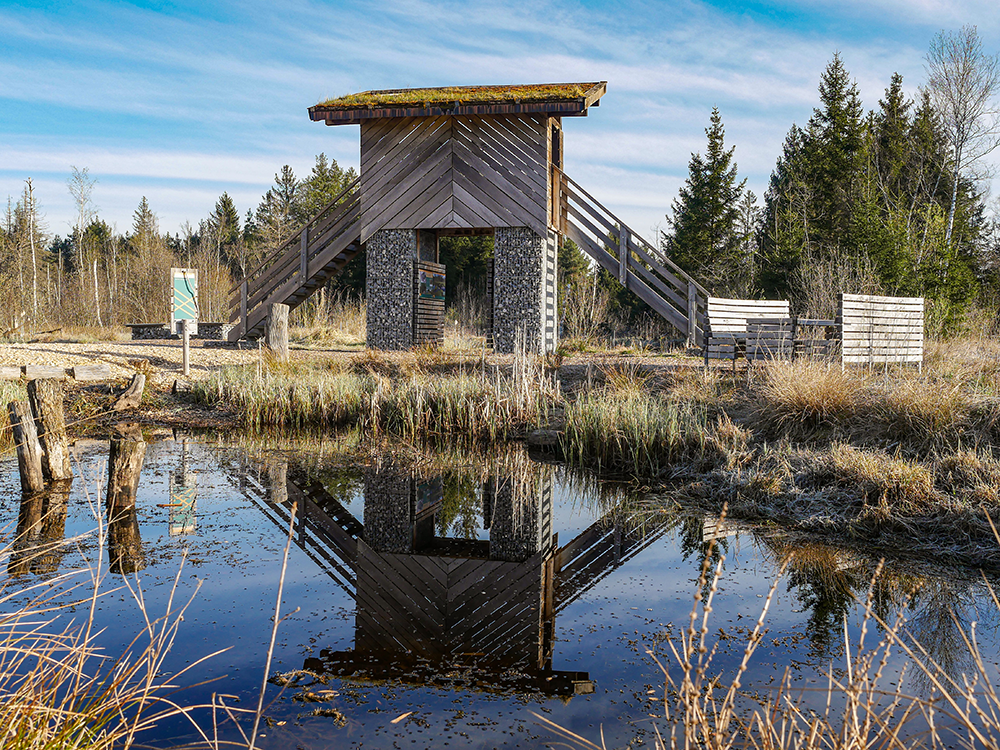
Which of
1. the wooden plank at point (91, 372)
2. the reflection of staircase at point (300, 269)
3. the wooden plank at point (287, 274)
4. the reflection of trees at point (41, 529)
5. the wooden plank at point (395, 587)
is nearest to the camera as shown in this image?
the wooden plank at point (395, 587)

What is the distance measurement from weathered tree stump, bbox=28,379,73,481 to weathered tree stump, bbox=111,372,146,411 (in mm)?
3996

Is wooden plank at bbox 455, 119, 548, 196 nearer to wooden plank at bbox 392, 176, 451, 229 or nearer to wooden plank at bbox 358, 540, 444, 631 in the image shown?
wooden plank at bbox 392, 176, 451, 229

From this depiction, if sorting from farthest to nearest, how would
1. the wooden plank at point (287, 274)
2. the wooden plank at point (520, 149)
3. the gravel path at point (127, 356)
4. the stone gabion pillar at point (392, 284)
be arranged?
the wooden plank at point (287, 274) < the stone gabion pillar at point (392, 284) < the wooden plank at point (520, 149) < the gravel path at point (127, 356)

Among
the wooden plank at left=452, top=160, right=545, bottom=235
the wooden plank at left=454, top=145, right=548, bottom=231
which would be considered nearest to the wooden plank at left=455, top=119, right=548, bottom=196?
the wooden plank at left=454, top=145, right=548, bottom=231

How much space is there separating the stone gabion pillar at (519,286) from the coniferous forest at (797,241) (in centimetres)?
373

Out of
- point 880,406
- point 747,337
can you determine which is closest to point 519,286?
point 747,337

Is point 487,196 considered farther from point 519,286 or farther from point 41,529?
point 41,529

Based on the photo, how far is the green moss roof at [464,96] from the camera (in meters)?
15.0

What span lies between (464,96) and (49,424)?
36.1 feet

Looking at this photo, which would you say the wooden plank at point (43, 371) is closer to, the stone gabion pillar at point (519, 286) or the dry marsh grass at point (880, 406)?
the stone gabion pillar at point (519, 286)

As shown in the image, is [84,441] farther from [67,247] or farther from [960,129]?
[67,247]

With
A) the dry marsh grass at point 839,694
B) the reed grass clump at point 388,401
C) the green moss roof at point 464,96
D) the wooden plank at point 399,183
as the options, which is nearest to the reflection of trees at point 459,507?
the reed grass clump at point 388,401

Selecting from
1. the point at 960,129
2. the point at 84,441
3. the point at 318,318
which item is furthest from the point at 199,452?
the point at 960,129

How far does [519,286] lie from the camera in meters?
16.0
